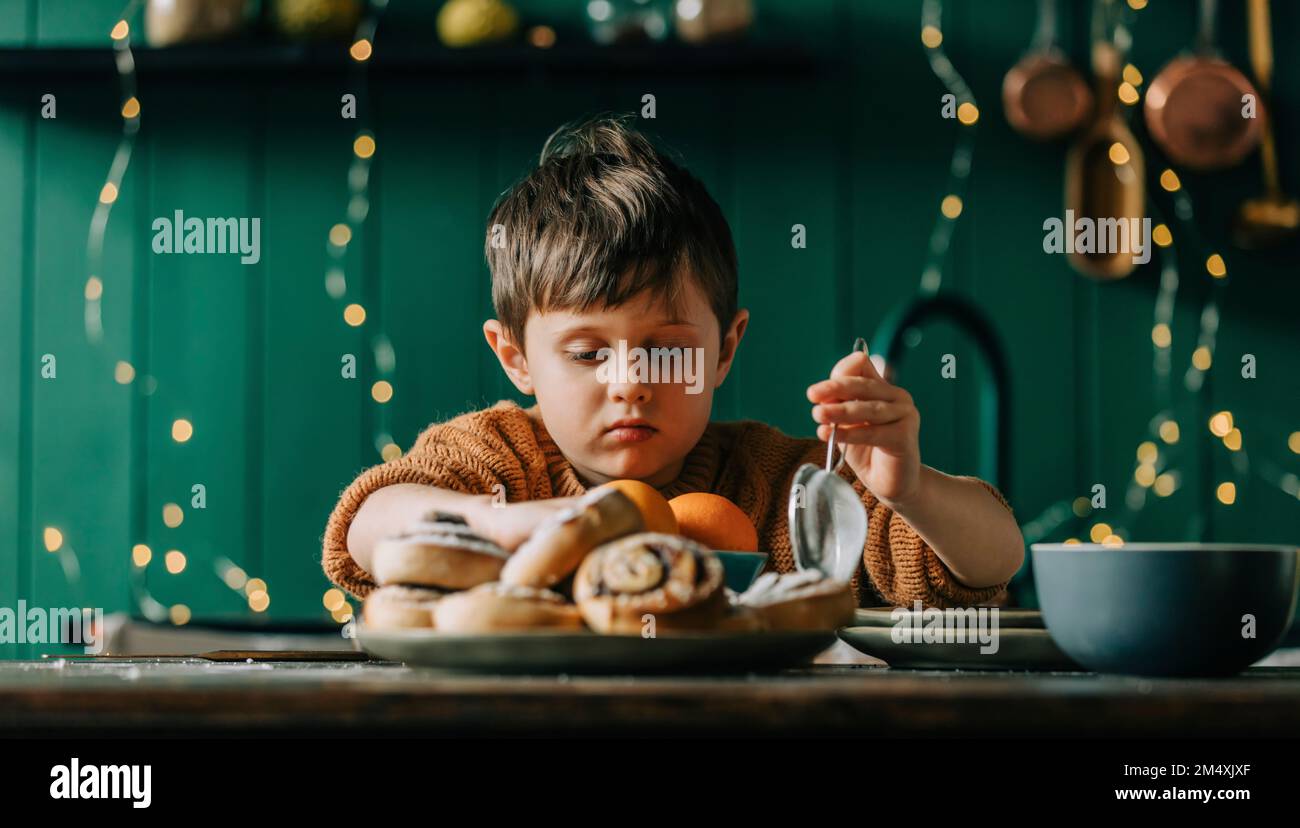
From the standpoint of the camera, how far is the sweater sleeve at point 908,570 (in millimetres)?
1248

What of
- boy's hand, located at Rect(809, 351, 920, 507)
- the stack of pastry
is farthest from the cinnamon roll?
boy's hand, located at Rect(809, 351, 920, 507)

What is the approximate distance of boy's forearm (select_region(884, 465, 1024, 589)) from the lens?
116 centimetres

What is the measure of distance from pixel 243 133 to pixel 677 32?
815 mm

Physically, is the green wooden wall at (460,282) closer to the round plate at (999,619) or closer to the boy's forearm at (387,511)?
the boy's forearm at (387,511)

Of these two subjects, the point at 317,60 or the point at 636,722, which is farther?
the point at 317,60

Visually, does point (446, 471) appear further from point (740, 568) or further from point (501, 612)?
point (501, 612)

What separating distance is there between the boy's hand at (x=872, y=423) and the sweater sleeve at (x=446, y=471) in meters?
0.40

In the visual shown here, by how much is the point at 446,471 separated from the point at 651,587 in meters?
0.73

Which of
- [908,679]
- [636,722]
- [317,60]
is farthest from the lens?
[317,60]

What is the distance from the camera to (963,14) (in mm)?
2334

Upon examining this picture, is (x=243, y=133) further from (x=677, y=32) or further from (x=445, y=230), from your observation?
(x=677, y=32)

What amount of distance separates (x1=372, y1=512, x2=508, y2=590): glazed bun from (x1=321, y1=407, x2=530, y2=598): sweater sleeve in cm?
57
